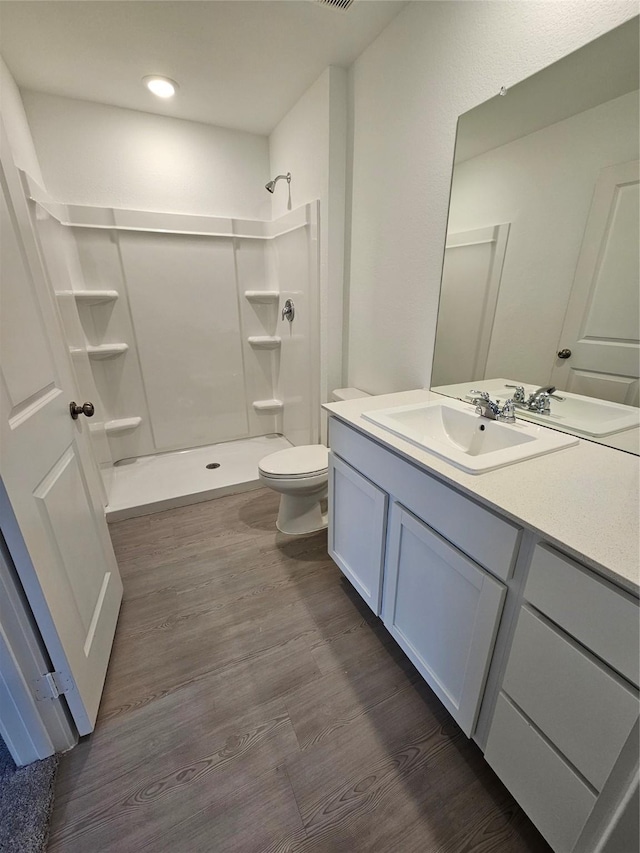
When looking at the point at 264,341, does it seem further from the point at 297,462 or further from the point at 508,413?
the point at 508,413

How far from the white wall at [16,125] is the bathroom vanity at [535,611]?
7.02ft

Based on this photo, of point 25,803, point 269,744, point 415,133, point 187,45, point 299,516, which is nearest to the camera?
point 25,803

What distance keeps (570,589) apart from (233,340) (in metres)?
2.78

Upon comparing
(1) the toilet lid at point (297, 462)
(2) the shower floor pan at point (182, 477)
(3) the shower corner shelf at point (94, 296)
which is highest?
(3) the shower corner shelf at point (94, 296)

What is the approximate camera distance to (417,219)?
5.13 ft

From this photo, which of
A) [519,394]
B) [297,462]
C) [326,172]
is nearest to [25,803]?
[297,462]

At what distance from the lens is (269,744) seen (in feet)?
3.56

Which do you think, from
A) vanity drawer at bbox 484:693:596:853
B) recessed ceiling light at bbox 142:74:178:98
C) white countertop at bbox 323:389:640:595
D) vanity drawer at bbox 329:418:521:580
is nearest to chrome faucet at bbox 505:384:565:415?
white countertop at bbox 323:389:640:595

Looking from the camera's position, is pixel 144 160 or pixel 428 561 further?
pixel 144 160

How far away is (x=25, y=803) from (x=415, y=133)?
8.68 ft

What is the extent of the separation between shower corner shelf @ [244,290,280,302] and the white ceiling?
115 centimetres

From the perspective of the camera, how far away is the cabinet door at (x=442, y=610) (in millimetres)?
873

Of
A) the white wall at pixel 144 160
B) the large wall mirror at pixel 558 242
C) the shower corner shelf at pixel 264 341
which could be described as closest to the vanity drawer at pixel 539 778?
the large wall mirror at pixel 558 242

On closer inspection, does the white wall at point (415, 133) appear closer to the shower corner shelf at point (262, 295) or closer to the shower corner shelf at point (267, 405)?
the shower corner shelf at point (262, 295)
